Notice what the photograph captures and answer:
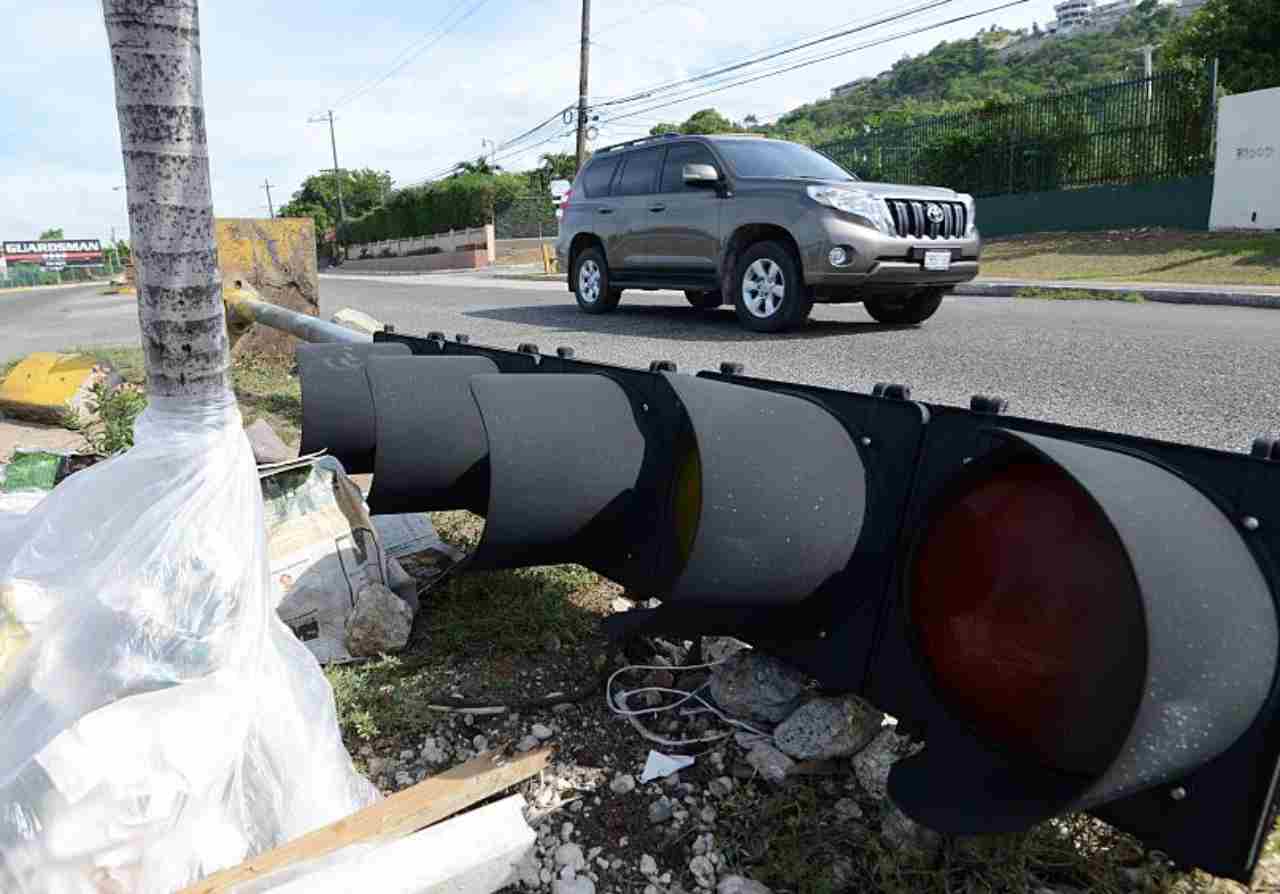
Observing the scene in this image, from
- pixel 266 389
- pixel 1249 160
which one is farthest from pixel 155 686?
pixel 1249 160

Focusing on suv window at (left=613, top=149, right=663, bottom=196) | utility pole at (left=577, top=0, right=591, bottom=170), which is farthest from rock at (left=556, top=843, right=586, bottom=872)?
utility pole at (left=577, top=0, right=591, bottom=170)

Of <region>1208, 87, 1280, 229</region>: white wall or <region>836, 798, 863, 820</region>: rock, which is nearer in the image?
<region>836, 798, 863, 820</region>: rock

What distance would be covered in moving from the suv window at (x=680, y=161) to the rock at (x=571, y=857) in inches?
325

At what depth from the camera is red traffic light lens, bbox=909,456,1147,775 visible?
143cm

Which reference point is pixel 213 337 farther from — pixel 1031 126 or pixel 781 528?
pixel 1031 126

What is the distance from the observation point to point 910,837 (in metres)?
1.93

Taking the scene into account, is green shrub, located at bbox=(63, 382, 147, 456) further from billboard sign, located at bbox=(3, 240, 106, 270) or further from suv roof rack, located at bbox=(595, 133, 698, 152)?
billboard sign, located at bbox=(3, 240, 106, 270)

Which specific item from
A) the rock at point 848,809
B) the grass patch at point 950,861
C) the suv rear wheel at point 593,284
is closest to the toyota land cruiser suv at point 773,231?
the suv rear wheel at point 593,284

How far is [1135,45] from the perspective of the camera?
256ft

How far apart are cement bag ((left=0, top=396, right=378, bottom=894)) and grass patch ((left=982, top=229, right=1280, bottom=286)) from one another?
1398 cm

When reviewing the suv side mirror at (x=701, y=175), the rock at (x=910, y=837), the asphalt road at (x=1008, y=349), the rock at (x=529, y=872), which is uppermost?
the suv side mirror at (x=701, y=175)

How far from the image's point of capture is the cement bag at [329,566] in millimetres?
2898

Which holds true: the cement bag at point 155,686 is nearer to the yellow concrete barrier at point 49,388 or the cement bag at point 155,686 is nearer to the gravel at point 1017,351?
the gravel at point 1017,351

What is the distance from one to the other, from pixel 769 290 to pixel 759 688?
22.7 ft
